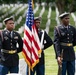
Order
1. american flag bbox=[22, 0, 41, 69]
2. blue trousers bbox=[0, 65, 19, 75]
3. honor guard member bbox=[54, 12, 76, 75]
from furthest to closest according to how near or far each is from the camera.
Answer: honor guard member bbox=[54, 12, 76, 75], american flag bbox=[22, 0, 41, 69], blue trousers bbox=[0, 65, 19, 75]

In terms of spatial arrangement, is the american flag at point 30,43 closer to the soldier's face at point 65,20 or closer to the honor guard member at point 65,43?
the honor guard member at point 65,43

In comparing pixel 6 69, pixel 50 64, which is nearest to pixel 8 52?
pixel 6 69

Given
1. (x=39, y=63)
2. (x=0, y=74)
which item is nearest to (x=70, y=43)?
(x=39, y=63)

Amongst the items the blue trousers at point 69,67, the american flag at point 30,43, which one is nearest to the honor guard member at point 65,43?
the blue trousers at point 69,67

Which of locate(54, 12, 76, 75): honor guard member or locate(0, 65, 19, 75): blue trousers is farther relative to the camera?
locate(54, 12, 76, 75): honor guard member

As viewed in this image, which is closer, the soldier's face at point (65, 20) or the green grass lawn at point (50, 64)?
the soldier's face at point (65, 20)

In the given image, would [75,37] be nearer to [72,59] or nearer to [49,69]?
[72,59]

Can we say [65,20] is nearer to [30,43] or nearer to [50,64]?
[30,43]

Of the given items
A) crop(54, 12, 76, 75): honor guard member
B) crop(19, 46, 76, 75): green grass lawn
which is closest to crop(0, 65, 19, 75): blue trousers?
crop(54, 12, 76, 75): honor guard member

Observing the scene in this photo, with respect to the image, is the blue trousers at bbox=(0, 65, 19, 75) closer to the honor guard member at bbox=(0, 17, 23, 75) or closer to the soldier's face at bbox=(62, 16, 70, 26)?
the honor guard member at bbox=(0, 17, 23, 75)

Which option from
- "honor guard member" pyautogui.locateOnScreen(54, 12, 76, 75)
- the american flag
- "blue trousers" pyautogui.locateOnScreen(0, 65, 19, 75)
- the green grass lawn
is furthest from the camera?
the green grass lawn

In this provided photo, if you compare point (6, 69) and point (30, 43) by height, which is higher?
point (30, 43)

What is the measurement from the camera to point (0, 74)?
9.85m

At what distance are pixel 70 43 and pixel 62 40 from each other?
0.20m
